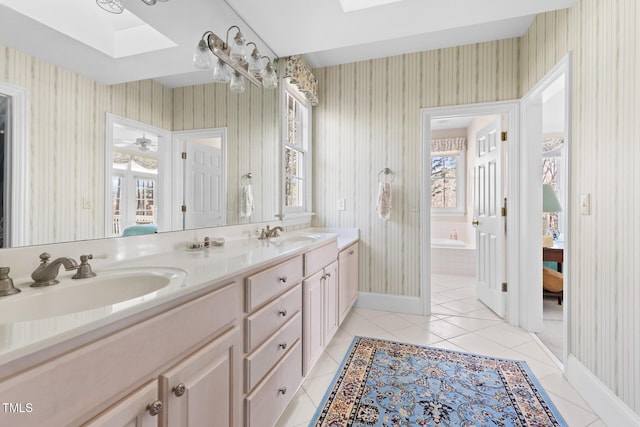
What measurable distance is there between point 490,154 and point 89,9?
3296mm

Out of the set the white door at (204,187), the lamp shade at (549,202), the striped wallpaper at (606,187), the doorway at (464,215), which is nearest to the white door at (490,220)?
the doorway at (464,215)

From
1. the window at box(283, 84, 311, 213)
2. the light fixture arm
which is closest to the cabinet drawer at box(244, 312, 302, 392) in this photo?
the window at box(283, 84, 311, 213)

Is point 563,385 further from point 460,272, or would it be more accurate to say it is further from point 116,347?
point 460,272

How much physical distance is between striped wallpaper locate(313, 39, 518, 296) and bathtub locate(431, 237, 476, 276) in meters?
2.05

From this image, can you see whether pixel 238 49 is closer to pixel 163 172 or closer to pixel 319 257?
pixel 163 172

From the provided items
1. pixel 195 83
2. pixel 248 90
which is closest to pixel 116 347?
pixel 195 83

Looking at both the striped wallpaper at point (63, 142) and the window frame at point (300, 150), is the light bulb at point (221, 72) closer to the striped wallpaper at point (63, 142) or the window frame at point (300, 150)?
the striped wallpaper at point (63, 142)

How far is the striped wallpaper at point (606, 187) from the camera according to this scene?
1369 mm

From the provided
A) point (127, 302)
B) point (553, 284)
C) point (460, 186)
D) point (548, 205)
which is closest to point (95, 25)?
point (127, 302)

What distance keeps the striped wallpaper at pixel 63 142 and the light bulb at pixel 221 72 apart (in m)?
0.65

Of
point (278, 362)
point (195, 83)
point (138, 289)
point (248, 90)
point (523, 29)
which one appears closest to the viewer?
point (138, 289)

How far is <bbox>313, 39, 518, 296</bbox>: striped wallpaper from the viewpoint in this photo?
112 inches

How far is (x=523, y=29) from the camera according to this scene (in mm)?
2590

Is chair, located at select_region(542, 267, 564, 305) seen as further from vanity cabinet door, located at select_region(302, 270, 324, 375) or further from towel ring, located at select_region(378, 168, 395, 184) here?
vanity cabinet door, located at select_region(302, 270, 324, 375)
